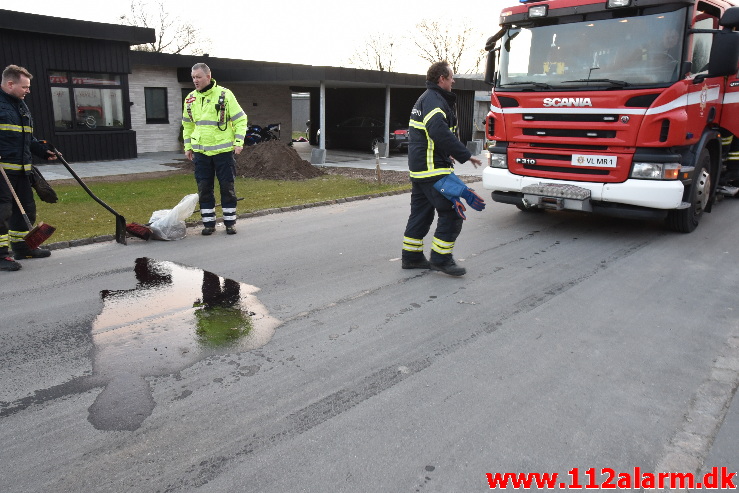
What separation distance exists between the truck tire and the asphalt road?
124 centimetres

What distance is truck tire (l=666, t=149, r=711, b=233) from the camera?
769 cm

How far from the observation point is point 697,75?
7000 mm

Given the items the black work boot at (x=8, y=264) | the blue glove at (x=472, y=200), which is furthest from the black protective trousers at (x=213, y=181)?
the blue glove at (x=472, y=200)

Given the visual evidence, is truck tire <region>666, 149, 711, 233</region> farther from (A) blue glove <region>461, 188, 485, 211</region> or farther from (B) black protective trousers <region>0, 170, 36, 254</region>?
(B) black protective trousers <region>0, 170, 36, 254</region>

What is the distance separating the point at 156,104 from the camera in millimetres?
21609

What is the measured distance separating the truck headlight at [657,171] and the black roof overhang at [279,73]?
13021 mm

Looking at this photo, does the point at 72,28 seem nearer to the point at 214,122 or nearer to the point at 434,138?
the point at 214,122

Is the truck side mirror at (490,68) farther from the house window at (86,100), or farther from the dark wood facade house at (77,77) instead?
the house window at (86,100)

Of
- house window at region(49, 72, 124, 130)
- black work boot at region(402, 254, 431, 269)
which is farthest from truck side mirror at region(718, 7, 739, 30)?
house window at region(49, 72, 124, 130)

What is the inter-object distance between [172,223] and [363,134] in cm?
1914

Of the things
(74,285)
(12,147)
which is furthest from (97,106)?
(74,285)

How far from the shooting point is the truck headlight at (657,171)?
22.5ft

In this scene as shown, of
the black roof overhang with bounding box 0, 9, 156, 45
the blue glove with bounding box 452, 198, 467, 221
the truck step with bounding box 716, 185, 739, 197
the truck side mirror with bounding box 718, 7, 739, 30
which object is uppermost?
the black roof overhang with bounding box 0, 9, 156, 45

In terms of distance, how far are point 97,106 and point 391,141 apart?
36.6ft
